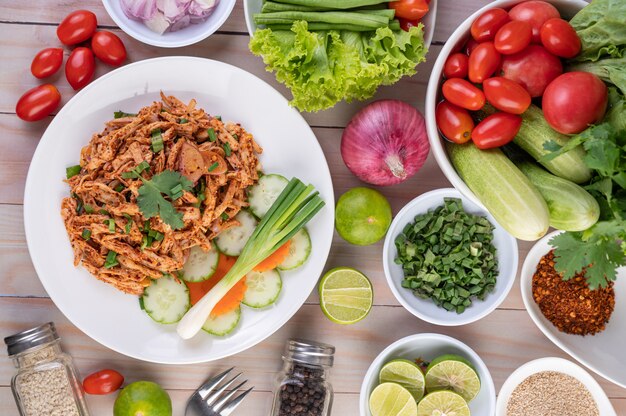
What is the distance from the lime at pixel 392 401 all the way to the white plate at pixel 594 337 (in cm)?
46

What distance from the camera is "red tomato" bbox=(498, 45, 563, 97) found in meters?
1.43

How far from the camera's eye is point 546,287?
1847 mm

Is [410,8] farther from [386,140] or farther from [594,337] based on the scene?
[594,337]

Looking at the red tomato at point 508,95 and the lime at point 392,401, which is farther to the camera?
the lime at point 392,401

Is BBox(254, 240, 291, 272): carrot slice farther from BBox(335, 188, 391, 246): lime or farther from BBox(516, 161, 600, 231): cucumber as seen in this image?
BBox(516, 161, 600, 231): cucumber

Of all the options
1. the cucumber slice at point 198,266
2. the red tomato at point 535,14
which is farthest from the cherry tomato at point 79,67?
the red tomato at point 535,14

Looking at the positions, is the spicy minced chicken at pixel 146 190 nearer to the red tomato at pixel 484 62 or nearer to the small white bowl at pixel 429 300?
the small white bowl at pixel 429 300

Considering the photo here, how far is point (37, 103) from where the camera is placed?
1733mm

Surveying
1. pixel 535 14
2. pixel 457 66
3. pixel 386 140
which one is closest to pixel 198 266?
pixel 386 140

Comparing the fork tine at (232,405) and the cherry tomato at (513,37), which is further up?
the cherry tomato at (513,37)

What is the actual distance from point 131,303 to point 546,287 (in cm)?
127

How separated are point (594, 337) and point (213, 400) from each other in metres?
1.21

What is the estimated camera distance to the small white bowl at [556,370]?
1.88 metres

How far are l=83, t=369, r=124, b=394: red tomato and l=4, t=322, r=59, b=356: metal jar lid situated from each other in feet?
0.60
